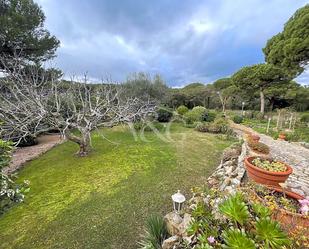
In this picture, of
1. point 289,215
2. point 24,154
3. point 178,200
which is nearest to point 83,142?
point 24,154

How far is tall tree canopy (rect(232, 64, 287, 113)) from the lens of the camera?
1655cm

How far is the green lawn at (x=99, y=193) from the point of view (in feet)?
10.2

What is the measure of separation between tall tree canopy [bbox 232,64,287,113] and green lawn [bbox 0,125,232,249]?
13.1m

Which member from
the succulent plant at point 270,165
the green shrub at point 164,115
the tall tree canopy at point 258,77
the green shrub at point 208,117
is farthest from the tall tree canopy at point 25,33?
the tall tree canopy at point 258,77

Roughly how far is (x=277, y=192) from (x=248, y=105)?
2320 cm

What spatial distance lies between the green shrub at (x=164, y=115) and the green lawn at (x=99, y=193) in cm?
590

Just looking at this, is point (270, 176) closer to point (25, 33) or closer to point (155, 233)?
point (155, 233)

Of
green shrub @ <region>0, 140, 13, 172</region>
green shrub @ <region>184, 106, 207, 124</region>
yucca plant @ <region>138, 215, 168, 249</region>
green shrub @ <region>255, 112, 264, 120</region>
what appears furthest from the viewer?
green shrub @ <region>255, 112, 264, 120</region>

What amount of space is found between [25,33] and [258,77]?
1793cm

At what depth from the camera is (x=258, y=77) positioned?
17.2m

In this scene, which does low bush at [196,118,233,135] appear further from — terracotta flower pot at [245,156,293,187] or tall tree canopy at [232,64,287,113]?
tall tree canopy at [232,64,287,113]

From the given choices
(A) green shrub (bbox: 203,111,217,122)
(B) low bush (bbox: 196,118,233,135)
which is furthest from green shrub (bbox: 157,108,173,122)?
(B) low bush (bbox: 196,118,233,135)

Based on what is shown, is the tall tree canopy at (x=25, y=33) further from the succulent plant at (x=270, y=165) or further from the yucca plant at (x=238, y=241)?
the yucca plant at (x=238, y=241)

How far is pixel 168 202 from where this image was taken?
3.92 metres
